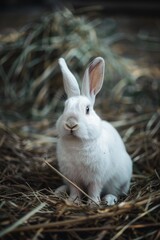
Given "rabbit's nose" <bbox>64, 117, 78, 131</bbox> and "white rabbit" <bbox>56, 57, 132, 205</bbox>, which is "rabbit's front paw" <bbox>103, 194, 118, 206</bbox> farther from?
"rabbit's nose" <bbox>64, 117, 78, 131</bbox>

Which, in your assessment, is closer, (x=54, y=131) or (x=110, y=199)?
(x=110, y=199)

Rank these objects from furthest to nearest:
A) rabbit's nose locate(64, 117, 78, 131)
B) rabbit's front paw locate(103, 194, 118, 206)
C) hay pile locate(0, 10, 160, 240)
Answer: rabbit's front paw locate(103, 194, 118, 206), rabbit's nose locate(64, 117, 78, 131), hay pile locate(0, 10, 160, 240)

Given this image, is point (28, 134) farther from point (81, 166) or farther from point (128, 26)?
point (128, 26)

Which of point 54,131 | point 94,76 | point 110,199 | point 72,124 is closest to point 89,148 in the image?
point 72,124

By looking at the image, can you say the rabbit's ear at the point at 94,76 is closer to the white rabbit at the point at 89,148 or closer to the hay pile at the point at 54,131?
the white rabbit at the point at 89,148

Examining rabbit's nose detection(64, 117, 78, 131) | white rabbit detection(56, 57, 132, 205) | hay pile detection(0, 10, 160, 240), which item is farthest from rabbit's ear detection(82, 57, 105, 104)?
hay pile detection(0, 10, 160, 240)

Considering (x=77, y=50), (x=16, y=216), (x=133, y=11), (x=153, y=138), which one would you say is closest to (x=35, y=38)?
(x=77, y=50)

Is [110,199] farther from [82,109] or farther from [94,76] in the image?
[94,76]
